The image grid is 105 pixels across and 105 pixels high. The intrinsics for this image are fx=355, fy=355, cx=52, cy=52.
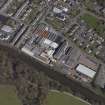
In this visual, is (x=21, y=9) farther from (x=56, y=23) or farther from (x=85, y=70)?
(x=85, y=70)

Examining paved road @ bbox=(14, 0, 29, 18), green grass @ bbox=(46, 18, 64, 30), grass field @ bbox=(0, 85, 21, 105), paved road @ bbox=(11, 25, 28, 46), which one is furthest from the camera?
paved road @ bbox=(14, 0, 29, 18)

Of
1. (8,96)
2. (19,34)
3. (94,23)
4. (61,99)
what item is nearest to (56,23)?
A: (94,23)

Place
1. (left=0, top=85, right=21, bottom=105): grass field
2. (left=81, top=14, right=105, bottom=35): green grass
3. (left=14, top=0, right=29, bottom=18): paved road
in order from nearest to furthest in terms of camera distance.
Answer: (left=0, top=85, right=21, bottom=105): grass field < (left=81, top=14, right=105, bottom=35): green grass < (left=14, top=0, right=29, bottom=18): paved road

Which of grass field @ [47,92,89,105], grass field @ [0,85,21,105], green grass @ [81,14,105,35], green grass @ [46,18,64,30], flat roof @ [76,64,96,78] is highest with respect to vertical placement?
green grass @ [81,14,105,35]

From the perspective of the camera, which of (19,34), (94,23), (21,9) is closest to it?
(19,34)

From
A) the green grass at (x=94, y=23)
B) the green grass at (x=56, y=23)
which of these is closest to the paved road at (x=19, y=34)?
the green grass at (x=56, y=23)

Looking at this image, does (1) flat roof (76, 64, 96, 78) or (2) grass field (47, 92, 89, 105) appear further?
(1) flat roof (76, 64, 96, 78)

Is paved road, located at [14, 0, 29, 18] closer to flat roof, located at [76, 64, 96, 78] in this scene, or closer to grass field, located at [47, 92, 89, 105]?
flat roof, located at [76, 64, 96, 78]

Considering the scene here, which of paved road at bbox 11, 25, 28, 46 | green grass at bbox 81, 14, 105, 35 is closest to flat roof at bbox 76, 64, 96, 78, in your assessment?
green grass at bbox 81, 14, 105, 35
